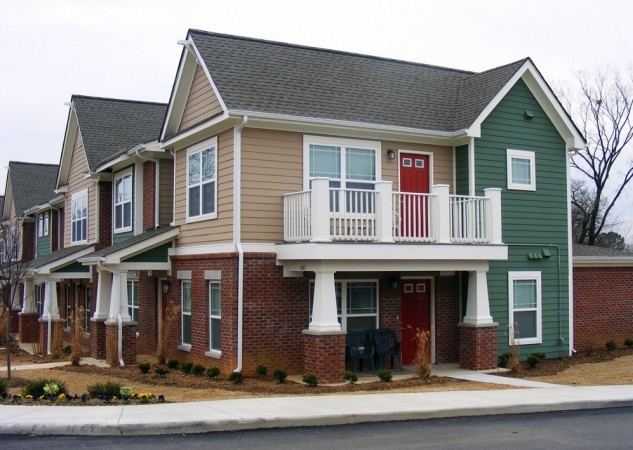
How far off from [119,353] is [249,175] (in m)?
6.24

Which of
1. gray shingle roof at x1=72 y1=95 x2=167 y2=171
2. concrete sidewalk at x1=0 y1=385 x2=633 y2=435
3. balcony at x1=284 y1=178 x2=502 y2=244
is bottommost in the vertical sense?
concrete sidewalk at x1=0 y1=385 x2=633 y2=435

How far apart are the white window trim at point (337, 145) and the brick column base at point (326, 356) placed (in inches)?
144

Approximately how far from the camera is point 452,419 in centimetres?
1251

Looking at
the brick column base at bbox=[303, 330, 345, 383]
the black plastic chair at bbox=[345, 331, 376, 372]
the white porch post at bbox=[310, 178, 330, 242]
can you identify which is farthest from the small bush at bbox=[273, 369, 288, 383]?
the white porch post at bbox=[310, 178, 330, 242]

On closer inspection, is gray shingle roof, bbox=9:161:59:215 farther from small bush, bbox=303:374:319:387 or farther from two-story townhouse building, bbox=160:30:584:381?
small bush, bbox=303:374:319:387

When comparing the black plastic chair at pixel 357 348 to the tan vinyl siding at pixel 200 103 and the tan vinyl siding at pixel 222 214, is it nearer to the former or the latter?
the tan vinyl siding at pixel 222 214

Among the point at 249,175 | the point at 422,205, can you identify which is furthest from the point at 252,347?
the point at 422,205

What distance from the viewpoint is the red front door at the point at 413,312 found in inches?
761

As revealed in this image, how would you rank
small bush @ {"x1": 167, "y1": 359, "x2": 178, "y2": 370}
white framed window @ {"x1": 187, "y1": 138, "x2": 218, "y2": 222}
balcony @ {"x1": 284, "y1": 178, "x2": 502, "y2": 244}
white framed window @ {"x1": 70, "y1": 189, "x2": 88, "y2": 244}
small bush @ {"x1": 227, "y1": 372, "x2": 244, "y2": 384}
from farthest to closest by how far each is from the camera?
white framed window @ {"x1": 70, "y1": 189, "x2": 88, "y2": 244}
small bush @ {"x1": 167, "y1": 359, "x2": 178, "y2": 370}
white framed window @ {"x1": 187, "y1": 138, "x2": 218, "y2": 222}
balcony @ {"x1": 284, "y1": 178, "x2": 502, "y2": 244}
small bush @ {"x1": 227, "y1": 372, "x2": 244, "y2": 384}

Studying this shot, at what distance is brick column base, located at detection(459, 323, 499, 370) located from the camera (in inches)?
720

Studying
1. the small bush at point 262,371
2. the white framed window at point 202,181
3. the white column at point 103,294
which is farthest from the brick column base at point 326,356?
the white column at point 103,294

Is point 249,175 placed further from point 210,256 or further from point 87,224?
point 87,224

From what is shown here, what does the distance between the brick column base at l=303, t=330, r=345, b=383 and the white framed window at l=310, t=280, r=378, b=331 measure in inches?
77.3

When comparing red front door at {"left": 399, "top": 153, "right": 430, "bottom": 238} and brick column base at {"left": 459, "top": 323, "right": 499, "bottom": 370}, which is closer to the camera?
red front door at {"left": 399, "top": 153, "right": 430, "bottom": 238}
